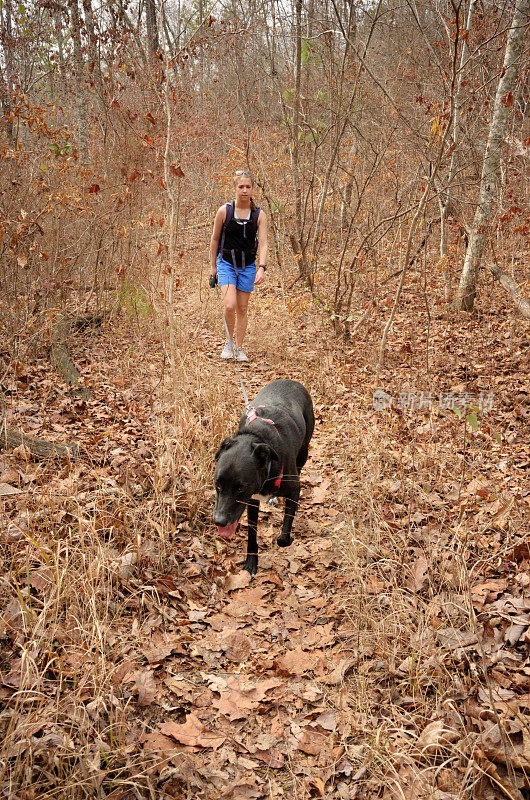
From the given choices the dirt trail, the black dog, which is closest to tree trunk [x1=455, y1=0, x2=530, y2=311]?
the black dog

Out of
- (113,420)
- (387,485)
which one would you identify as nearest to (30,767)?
(387,485)

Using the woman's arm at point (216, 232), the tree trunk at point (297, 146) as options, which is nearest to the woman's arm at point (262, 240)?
the woman's arm at point (216, 232)

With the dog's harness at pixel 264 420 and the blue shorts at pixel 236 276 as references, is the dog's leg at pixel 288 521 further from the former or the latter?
the blue shorts at pixel 236 276

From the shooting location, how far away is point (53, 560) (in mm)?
2838

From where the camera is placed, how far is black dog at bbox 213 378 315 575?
3109 millimetres

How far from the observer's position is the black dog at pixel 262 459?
10.2 feet

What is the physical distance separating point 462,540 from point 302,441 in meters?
1.35

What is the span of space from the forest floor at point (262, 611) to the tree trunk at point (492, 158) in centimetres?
272

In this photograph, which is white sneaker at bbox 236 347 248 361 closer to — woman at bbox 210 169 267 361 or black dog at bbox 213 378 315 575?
woman at bbox 210 169 267 361

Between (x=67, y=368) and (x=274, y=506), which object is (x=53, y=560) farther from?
(x=67, y=368)

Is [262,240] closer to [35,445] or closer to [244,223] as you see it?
[244,223]

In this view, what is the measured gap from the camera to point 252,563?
11.6ft

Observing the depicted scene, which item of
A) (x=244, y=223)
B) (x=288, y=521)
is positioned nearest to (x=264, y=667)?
(x=288, y=521)

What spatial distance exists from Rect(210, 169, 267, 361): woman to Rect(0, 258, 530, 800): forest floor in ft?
5.86
